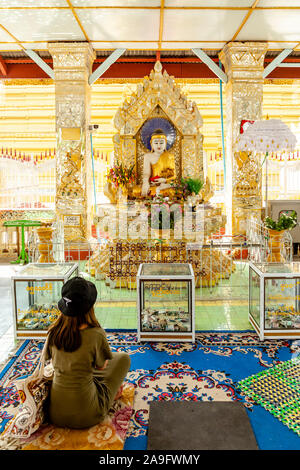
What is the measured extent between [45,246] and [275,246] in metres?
2.67

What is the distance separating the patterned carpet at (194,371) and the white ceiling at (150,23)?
5.29 meters

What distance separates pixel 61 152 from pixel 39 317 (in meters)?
4.84

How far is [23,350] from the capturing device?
3.86 metres

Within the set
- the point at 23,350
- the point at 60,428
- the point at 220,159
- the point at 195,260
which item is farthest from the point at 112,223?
the point at 220,159

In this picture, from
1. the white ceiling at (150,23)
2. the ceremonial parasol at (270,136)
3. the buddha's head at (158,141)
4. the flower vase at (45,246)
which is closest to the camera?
the flower vase at (45,246)

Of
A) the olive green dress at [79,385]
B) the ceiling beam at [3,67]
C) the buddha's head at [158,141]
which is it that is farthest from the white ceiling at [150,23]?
the olive green dress at [79,385]

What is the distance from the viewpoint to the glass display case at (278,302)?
4000 millimetres

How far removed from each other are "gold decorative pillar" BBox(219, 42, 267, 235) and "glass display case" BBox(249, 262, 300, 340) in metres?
4.34

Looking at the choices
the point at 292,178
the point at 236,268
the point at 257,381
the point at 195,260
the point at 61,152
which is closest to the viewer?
the point at 257,381

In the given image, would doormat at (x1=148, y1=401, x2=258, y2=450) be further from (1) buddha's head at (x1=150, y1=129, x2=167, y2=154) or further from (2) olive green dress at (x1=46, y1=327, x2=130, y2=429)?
(1) buddha's head at (x1=150, y1=129, x2=167, y2=154)

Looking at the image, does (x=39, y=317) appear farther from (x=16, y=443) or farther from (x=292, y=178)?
(x=292, y=178)

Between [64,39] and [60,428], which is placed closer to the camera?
[60,428]

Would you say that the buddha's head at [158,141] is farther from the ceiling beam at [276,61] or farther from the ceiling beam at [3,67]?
the ceiling beam at [3,67]

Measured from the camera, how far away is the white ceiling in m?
6.48
